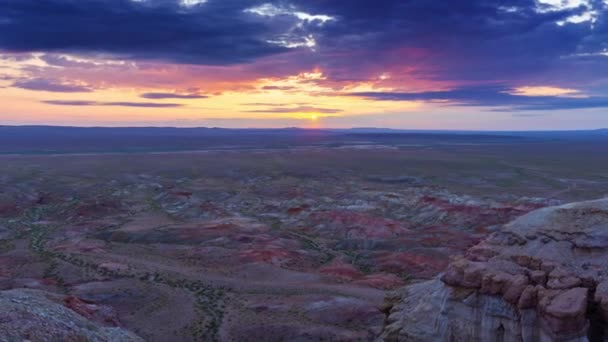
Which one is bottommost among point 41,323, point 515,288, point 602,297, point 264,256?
point 264,256

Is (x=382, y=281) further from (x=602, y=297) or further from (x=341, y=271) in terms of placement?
(x=602, y=297)

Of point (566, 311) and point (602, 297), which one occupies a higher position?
point (602, 297)

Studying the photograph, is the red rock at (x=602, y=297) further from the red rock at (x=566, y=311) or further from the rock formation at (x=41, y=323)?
the rock formation at (x=41, y=323)

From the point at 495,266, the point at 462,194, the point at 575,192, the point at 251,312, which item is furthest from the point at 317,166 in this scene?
the point at 495,266

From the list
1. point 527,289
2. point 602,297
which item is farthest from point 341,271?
point 602,297

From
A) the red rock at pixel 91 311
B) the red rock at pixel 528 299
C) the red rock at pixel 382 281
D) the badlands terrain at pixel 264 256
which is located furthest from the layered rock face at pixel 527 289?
the red rock at pixel 91 311

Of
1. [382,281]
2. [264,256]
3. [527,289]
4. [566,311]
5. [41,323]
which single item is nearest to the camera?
[41,323]

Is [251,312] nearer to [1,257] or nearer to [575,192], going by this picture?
[1,257]
